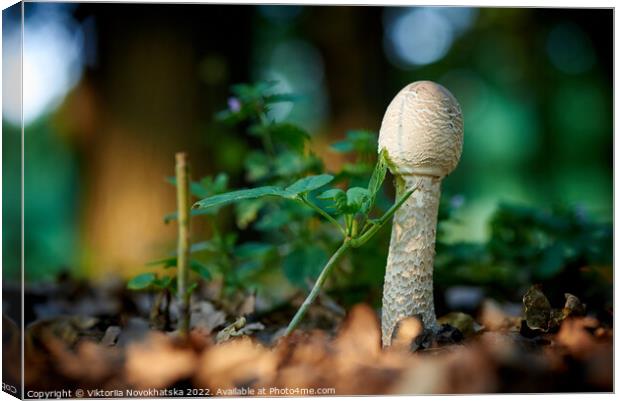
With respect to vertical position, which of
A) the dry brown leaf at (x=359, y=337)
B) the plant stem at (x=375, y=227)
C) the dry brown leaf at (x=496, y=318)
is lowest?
the dry brown leaf at (x=496, y=318)

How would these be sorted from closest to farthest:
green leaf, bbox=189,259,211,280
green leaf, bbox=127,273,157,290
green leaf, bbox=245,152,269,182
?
1. green leaf, bbox=127,273,157,290
2. green leaf, bbox=189,259,211,280
3. green leaf, bbox=245,152,269,182

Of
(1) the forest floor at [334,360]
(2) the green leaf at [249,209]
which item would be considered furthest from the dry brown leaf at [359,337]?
(2) the green leaf at [249,209]

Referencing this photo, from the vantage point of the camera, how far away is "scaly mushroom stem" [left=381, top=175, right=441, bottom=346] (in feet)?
5.56

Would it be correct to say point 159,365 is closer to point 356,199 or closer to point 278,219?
point 356,199

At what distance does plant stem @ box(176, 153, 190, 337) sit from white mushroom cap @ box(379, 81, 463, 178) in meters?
0.54

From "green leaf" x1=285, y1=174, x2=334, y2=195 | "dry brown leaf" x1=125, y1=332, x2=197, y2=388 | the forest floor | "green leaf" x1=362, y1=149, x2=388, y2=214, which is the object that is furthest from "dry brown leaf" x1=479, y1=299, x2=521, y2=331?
"dry brown leaf" x1=125, y1=332, x2=197, y2=388

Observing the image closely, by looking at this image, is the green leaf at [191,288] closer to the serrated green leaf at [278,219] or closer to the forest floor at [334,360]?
the forest floor at [334,360]

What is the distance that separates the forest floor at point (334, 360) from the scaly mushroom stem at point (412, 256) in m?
0.07

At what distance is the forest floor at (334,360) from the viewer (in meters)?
1.39

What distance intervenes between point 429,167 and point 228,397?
2.42 ft

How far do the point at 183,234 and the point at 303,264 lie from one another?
0.52 m

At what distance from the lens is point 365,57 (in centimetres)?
425

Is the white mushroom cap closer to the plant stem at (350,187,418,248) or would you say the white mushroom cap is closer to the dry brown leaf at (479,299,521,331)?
the plant stem at (350,187,418,248)

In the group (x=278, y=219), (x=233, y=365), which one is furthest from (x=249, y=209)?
(x=233, y=365)
